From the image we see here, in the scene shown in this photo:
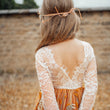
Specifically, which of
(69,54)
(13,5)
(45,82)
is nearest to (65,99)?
(45,82)

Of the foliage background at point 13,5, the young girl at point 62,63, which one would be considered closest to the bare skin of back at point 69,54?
the young girl at point 62,63

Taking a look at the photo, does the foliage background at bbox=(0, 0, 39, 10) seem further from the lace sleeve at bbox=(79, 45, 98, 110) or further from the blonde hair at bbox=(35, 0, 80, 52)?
the lace sleeve at bbox=(79, 45, 98, 110)

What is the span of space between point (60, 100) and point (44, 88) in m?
0.24

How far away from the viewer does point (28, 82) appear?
5379 mm

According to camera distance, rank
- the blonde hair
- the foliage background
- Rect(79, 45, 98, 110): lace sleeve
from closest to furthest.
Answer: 1. the blonde hair
2. Rect(79, 45, 98, 110): lace sleeve
3. the foliage background

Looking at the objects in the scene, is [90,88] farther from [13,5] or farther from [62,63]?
[13,5]

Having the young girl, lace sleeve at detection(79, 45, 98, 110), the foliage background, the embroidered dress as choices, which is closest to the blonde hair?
the young girl

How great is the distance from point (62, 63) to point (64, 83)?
0.20m

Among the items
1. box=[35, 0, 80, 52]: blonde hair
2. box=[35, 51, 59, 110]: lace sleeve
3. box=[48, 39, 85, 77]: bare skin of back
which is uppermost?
box=[35, 0, 80, 52]: blonde hair

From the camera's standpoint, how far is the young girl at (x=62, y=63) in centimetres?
118

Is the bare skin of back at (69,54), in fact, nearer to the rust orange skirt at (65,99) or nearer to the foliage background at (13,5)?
the rust orange skirt at (65,99)

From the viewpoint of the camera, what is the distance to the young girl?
3.87 ft

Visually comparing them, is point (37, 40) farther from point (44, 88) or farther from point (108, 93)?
point (44, 88)

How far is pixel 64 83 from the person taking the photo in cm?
132
